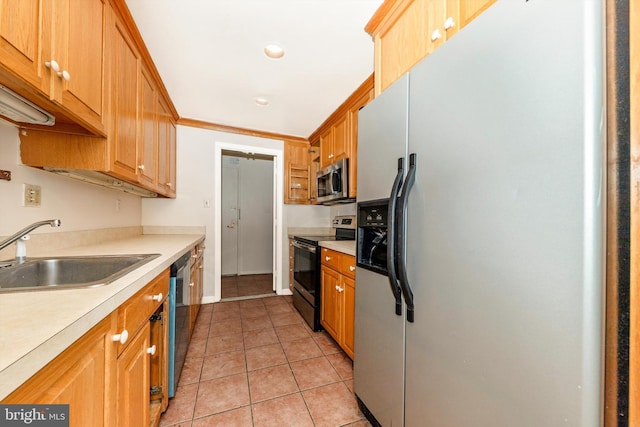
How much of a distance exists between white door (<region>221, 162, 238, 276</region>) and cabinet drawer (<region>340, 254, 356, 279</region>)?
3234mm

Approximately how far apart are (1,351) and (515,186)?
1118mm

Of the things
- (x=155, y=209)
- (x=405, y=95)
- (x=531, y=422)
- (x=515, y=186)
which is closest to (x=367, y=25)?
(x=405, y=95)

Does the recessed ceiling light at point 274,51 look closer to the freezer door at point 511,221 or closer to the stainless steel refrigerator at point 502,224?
the stainless steel refrigerator at point 502,224

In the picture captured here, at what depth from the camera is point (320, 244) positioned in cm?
232

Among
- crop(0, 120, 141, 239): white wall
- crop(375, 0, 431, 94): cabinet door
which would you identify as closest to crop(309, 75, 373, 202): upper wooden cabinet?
crop(375, 0, 431, 94): cabinet door

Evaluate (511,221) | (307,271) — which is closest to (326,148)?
(307,271)

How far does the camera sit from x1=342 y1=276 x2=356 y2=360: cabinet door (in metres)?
1.80

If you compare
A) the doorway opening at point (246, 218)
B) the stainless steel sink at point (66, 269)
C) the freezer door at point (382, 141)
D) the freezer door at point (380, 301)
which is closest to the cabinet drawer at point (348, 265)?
the freezer door at point (380, 301)

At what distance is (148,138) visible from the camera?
190cm

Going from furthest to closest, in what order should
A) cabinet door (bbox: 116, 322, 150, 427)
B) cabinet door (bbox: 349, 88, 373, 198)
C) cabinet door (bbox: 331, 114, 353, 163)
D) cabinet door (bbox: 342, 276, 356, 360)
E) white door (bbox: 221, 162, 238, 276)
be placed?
1. white door (bbox: 221, 162, 238, 276)
2. cabinet door (bbox: 331, 114, 353, 163)
3. cabinet door (bbox: 349, 88, 373, 198)
4. cabinet door (bbox: 342, 276, 356, 360)
5. cabinet door (bbox: 116, 322, 150, 427)

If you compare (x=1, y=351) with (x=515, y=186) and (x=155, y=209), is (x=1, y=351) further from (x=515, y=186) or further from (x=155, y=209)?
(x=155, y=209)

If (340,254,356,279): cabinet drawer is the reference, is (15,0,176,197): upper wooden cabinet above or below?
above

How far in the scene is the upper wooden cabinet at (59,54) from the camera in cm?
71

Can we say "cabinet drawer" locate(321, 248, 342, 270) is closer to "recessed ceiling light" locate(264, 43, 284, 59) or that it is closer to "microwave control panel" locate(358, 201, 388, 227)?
"microwave control panel" locate(358, 201, 388, 227)
